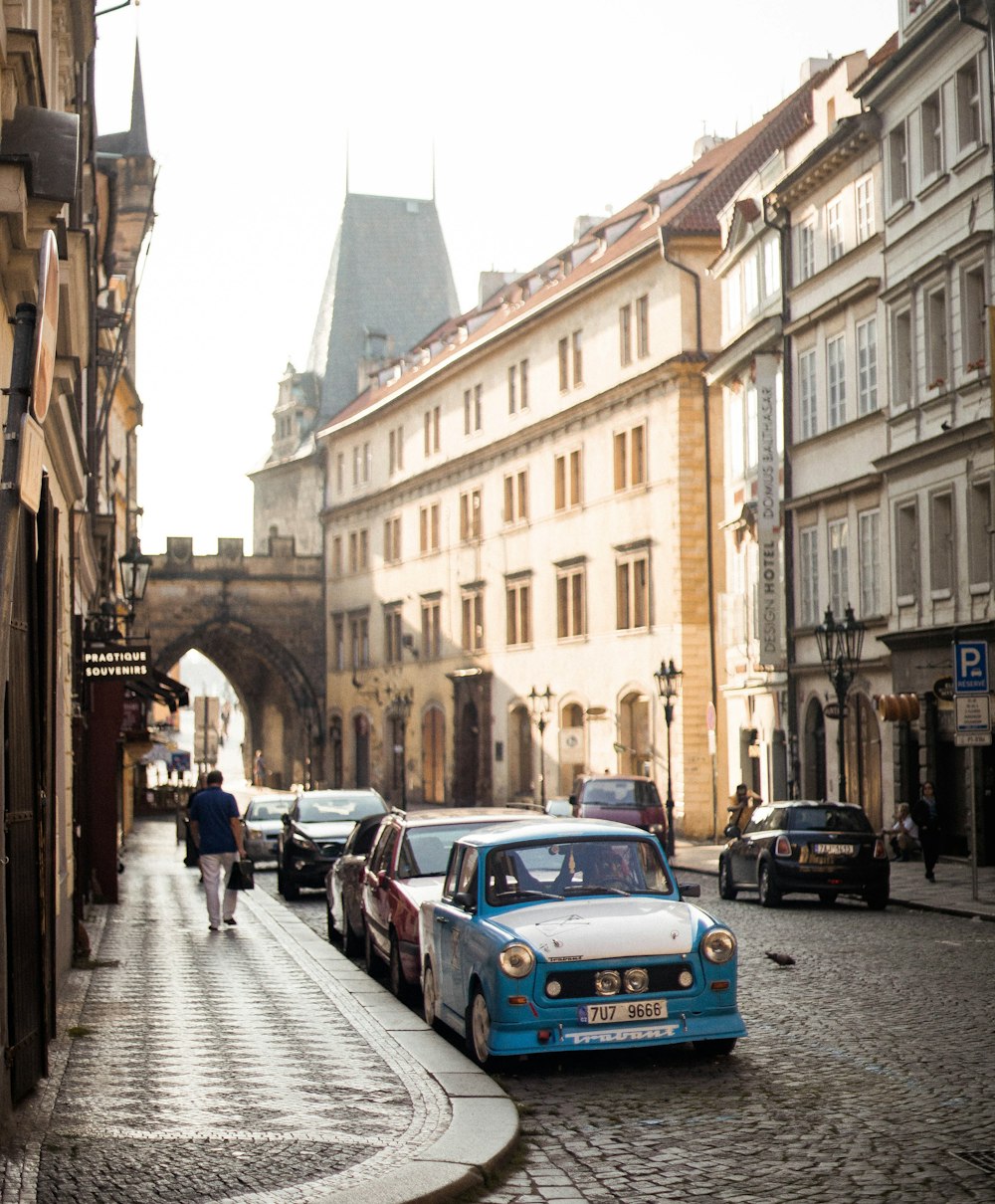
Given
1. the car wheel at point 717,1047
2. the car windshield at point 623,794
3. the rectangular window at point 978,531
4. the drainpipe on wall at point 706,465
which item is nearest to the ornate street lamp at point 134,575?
the car windshield at point 623,794

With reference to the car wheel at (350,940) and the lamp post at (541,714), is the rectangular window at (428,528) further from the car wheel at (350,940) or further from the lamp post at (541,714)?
the car wheel at (350,940)

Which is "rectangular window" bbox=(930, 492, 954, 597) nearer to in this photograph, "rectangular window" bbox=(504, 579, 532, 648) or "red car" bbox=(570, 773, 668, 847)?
"red car" bbox=(570, 773, 668, 847)

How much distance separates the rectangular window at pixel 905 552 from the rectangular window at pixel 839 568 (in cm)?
284

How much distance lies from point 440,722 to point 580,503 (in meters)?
14.8

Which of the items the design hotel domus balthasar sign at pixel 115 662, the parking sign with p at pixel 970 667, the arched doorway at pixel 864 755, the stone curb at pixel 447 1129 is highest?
the design hotel domus balthasar sign at pixel 115 662

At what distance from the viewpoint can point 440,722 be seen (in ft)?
225

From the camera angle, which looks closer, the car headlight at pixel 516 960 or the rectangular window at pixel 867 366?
the car headlight at pixel 516 960

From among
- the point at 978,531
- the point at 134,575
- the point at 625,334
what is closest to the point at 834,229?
the point at 978,531

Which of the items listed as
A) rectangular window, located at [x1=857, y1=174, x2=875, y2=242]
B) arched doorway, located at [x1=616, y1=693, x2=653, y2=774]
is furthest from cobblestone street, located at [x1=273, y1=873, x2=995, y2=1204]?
arched doorway, located at [x1=616, y1=693, x2=653, y2=774]

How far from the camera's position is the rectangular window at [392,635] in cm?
7350

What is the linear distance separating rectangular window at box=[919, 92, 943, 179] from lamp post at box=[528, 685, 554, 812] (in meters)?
24.5

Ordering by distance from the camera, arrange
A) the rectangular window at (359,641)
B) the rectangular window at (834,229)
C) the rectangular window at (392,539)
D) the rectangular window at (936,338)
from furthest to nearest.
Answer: the rectangular window at (359,641) → the rectangular window at (392,539) → the rectangular window at (834,229) → the rectangular window at (936,338)

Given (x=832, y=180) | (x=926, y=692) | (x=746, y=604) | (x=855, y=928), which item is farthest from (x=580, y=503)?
(x=855, y=928)

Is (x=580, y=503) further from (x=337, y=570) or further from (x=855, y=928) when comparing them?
(x=855, y=928)
